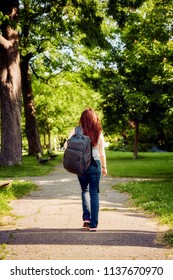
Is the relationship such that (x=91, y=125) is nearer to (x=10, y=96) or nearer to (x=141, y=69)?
(x=10, y=96)

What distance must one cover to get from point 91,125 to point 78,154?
56cm

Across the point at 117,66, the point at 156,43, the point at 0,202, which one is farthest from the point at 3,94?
the point at 117,66

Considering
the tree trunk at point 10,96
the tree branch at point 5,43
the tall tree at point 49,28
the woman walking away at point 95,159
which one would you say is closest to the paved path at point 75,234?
the woman walking away at point 95,159

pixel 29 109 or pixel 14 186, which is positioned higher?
pixel 29 109

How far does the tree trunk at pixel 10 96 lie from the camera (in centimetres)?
2202

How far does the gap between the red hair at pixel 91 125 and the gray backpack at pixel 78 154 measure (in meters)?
0.12

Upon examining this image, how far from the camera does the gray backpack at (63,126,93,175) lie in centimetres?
689

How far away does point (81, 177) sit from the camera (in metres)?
7.16

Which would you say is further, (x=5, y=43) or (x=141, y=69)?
(x=141, y=69)

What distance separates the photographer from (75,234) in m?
7.03

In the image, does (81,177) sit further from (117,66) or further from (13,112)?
(117,66)

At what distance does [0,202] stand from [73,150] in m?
4.00

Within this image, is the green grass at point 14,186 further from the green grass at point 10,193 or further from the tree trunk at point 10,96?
the tree trunk at point 10,96

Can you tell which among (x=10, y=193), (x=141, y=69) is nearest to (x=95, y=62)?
(x=141, y=69)
